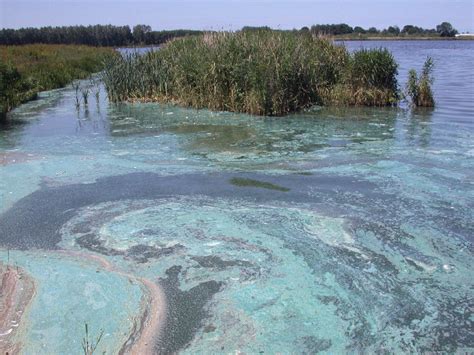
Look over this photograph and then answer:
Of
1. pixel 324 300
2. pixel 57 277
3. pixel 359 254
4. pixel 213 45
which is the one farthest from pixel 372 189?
pixel 213 45

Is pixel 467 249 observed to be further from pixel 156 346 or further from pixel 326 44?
pixel 326 44

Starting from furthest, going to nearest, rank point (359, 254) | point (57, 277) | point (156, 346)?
1. point (359, 254)
2. point (57, 277)
3. point (156, 346)

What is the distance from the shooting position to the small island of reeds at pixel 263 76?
12.3 meters

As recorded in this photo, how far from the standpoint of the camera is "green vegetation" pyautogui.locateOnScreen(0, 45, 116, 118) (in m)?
13.9

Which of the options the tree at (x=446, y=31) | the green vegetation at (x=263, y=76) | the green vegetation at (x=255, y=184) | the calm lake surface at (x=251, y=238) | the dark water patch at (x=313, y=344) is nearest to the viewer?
the dark water patch at (x=313, y=344)

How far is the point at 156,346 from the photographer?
3.34m

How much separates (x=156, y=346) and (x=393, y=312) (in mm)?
1673

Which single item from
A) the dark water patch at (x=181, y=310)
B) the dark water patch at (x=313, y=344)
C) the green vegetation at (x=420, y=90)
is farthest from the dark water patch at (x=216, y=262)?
the green vegetation at (x=420, y=90)

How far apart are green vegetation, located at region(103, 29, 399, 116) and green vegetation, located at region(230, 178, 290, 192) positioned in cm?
537

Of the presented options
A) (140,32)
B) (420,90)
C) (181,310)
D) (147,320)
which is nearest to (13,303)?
(147,320)

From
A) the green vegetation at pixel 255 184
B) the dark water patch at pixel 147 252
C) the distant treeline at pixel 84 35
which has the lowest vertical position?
the dark water patch at pixel 147 252

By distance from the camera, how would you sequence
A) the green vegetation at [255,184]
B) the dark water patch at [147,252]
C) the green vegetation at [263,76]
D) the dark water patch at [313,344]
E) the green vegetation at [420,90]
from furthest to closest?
the green vegetation at [420,90], the green vegetation at [263,76], the green vegetation at [255,184], the dark water patch at [147,252], the dark water patch at [313,344]

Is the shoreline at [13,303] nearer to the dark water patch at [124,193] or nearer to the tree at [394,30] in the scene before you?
the dark water patch at [124,193]

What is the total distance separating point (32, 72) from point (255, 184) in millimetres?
16188
